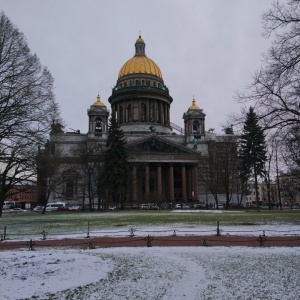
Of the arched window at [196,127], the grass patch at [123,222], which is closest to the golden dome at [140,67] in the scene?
the arched window at [196,127]

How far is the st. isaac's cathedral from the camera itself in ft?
234

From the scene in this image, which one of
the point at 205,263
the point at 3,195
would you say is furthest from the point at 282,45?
the point at 3,195

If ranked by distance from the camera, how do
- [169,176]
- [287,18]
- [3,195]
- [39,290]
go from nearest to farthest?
[39,290]
[287,18]
[3,195]
[169,176]

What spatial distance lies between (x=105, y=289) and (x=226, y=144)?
1754 inches

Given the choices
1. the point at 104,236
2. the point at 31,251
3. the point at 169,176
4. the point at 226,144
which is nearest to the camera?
the point at 31,251

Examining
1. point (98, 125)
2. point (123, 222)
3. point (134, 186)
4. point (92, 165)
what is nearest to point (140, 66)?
point (98, 125)

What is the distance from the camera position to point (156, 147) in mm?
75750

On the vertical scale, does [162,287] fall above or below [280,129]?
below

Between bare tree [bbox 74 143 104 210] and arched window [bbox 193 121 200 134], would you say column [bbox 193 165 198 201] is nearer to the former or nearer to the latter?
arched window [bbox 193 121 200 134]

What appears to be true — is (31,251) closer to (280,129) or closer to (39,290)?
(39,290)

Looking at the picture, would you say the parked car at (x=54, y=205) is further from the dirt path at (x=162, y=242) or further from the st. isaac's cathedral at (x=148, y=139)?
the dirt path at (x=162, y=242)

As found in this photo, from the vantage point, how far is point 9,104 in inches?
737

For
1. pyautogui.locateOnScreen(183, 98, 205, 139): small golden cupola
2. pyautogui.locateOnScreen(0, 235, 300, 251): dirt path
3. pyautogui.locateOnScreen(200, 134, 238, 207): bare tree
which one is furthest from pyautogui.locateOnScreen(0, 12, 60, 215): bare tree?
pyautogui.locateOnScreen(183, 98, 205, 139): small golden cupola

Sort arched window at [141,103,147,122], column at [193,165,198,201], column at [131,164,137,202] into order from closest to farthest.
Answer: column at [131,164,137,202] < column at [193,165,198,201] < arched window at [141,103,147,122]
